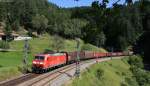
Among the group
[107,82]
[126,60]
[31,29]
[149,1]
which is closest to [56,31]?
[31,29]

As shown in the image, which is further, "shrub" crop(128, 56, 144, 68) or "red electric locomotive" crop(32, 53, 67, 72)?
"shrub" crop(128, 56, 144, 68)

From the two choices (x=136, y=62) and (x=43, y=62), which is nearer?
(x=43, y=62)

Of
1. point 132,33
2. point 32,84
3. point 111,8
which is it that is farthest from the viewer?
point 132,33

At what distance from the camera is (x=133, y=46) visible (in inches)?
7141

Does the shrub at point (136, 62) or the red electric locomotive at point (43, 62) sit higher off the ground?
the red electric locomotive at point (43, 62)

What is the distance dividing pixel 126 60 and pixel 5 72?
82.1 metres

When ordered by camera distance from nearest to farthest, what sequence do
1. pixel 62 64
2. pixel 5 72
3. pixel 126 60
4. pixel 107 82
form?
pixel 5 72 < pixel 107 82 < pixel 62 64 < pixel 126 60

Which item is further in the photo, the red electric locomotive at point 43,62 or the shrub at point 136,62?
the shrub at point 136,62

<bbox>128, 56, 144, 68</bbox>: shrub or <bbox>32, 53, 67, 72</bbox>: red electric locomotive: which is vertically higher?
<bbox>32, 53, 67, 72</bbox>: red electric locomotive

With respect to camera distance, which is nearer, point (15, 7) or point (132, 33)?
point (132, 33)

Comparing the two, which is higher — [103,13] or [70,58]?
[103,13]

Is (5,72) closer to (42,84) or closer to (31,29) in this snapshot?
(42,84)

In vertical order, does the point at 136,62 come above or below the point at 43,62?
below

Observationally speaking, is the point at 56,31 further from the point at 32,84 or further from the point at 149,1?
the point at 149,1
